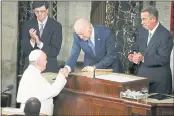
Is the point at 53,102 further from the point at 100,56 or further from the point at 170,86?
the point at 170,86

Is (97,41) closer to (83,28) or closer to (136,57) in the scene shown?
(83,28)

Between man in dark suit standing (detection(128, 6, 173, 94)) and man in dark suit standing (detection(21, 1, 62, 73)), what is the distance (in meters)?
0.73

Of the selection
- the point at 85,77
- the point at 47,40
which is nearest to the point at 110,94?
the point at 85,77

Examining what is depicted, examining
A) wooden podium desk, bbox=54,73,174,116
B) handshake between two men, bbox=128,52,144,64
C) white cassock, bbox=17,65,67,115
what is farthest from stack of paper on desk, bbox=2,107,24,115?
handshake between two men, bbox=128,52,144,64

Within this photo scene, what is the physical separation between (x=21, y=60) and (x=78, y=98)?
680 millimetres

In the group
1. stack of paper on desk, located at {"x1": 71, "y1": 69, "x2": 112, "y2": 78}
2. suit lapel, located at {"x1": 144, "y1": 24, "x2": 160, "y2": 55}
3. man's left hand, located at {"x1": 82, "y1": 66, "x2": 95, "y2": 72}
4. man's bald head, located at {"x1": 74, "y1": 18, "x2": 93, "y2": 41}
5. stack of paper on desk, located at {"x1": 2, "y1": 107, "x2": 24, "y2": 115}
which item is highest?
man's bald head, located at {"x1": 74, "y1": 18, "x2": 93, "y2": 41}

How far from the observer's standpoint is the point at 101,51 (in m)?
3.87

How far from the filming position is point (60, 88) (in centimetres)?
359

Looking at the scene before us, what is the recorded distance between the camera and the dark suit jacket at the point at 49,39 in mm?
3766

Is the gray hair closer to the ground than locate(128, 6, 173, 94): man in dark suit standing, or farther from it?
farther from it

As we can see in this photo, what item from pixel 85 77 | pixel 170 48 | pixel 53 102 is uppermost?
pixel 170 48

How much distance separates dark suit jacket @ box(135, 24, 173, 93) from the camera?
3.62 meters

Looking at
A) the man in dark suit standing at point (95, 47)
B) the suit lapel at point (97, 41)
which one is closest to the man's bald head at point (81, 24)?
the man in dark suit standing at point (95, 47)

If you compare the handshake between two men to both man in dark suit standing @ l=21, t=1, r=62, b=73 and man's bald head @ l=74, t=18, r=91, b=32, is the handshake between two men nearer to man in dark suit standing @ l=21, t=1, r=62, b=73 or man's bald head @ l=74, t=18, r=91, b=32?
man's bald head @ l=74, t=18, r=91, b=32
